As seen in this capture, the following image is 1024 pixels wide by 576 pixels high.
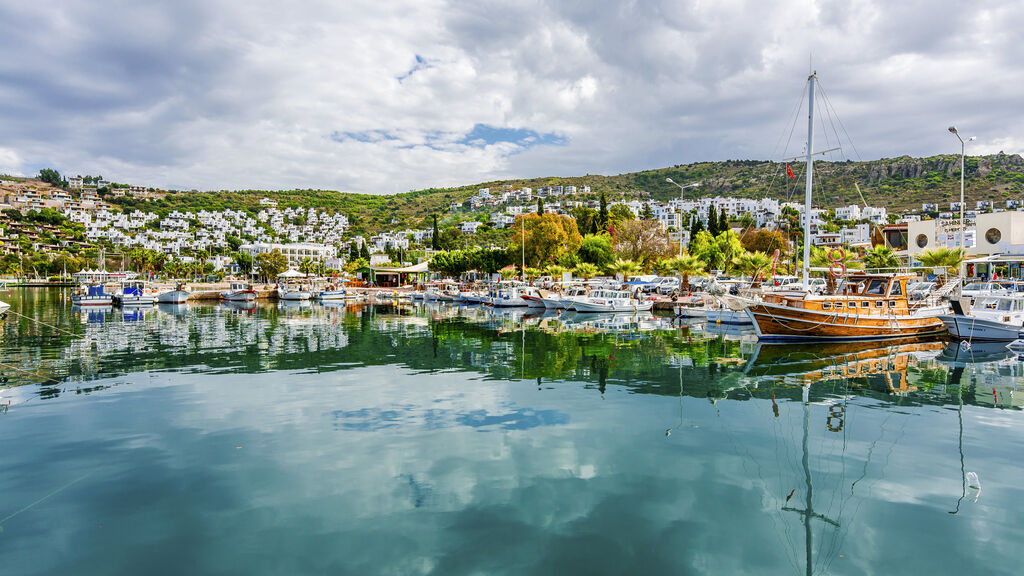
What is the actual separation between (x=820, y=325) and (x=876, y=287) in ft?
13.9

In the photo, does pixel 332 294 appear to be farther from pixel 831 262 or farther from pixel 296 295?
pixel 831 262

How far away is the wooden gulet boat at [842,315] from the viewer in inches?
871

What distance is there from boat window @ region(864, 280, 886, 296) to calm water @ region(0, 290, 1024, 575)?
7.12 m

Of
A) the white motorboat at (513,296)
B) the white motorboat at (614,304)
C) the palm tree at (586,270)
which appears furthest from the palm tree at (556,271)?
the white motorboat at (614,304)

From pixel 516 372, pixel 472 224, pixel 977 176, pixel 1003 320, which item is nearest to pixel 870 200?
pixel 977 176

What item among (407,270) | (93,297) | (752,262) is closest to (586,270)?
(752,262)

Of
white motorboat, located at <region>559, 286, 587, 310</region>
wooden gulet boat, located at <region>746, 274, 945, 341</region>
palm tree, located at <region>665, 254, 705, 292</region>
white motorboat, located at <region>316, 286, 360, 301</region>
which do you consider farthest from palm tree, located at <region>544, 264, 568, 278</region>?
wooden gulet boat, located at <region>746, 274, 945, 341</region>

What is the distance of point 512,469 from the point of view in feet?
26.1

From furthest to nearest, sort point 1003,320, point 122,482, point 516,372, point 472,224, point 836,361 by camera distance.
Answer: point 472,224, point 1003,320, point 836,361, point 516,372, point 122,482

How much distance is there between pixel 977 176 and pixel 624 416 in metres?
166

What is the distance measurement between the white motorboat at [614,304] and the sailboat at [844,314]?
1693 cm

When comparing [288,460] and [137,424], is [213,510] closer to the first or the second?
[288,460]

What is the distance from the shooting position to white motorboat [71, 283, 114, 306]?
49188 mm

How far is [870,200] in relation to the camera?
13588 cm
